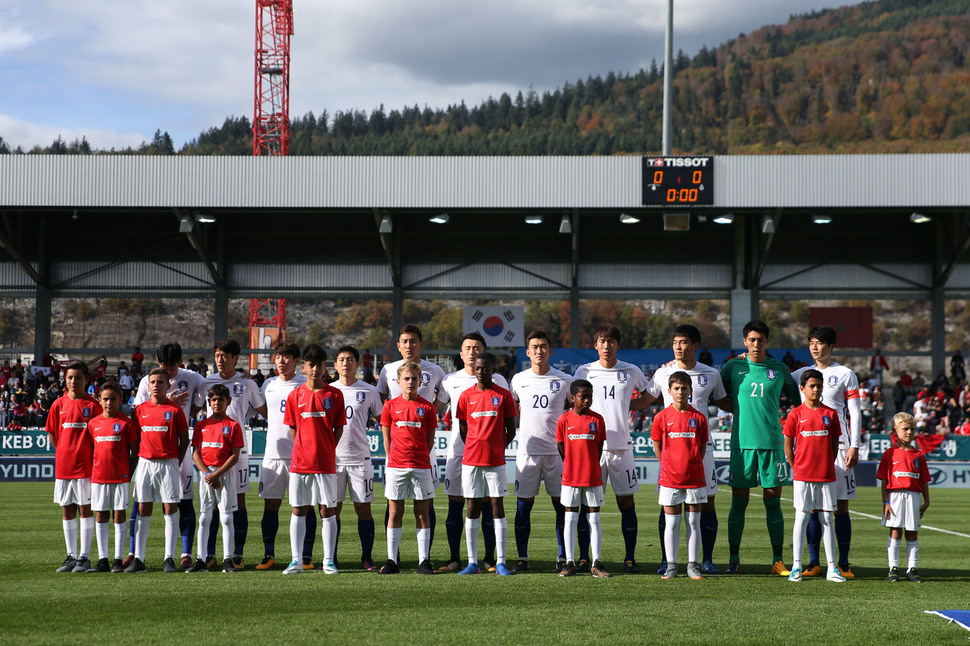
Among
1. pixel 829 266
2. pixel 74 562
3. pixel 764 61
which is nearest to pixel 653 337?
pixel 829 266

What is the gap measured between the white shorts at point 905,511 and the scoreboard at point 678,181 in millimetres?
16293

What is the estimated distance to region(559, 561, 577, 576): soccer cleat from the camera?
25.3 ft

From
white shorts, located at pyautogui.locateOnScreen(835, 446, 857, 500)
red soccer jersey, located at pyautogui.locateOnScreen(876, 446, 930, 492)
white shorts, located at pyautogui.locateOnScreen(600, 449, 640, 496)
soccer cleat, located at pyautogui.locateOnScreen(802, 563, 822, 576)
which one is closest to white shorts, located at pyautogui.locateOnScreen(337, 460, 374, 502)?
white shorts, located at pyautogui.locateOnScreen(600, 449, 640, 496)

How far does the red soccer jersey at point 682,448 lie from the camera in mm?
7680

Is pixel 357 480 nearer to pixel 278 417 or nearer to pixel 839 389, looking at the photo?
pixel 278 417

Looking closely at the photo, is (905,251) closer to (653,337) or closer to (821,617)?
(653,337)

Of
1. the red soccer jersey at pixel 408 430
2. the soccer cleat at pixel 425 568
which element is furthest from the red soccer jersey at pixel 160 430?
the soccer cleat at pixel 425 568

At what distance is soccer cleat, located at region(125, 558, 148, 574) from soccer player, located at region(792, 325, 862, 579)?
562 cm

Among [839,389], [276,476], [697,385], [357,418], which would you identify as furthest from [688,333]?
[276,476]

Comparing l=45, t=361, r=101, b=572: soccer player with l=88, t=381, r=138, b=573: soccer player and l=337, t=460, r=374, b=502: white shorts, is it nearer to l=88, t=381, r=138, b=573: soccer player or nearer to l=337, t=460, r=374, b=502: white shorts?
l=88, t=381, r=138, b=573: soccer player

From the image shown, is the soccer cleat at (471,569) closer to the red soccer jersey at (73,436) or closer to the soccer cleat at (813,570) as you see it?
the soccer cleat at (813,570)

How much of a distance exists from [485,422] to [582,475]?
934 millimetres

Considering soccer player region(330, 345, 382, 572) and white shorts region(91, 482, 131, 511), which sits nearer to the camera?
white shorts region(91, 482, 131, 511)

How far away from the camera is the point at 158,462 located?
792 cm
